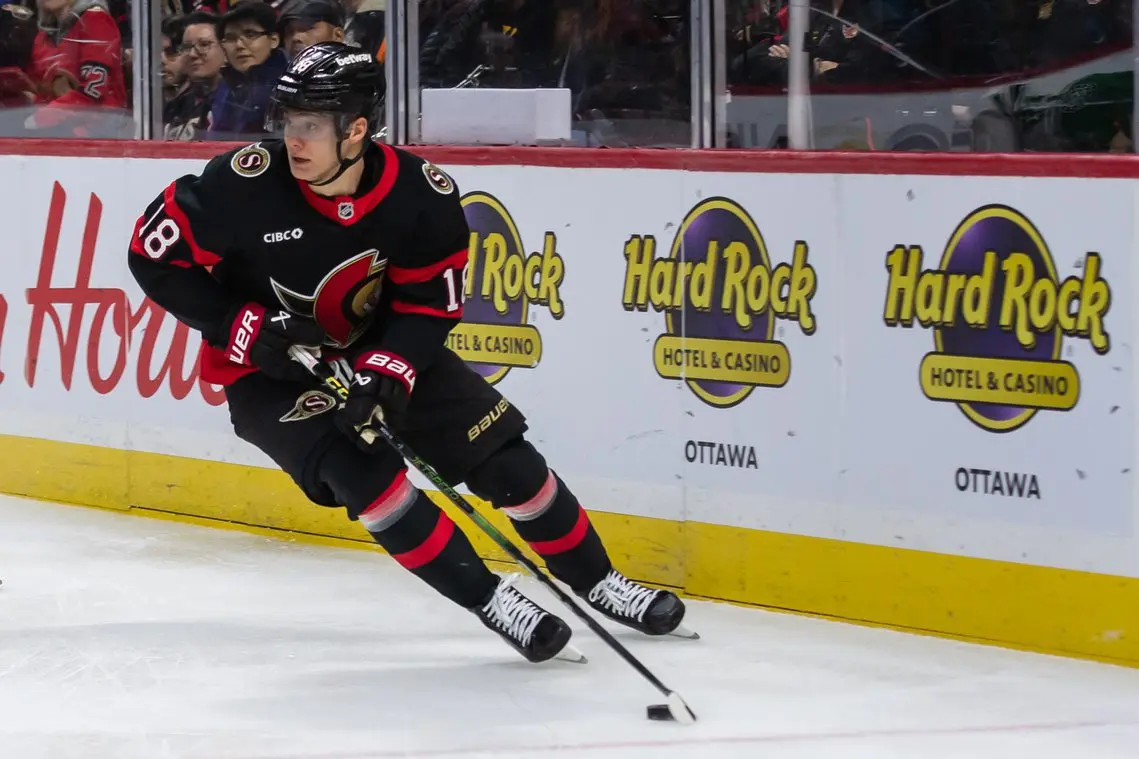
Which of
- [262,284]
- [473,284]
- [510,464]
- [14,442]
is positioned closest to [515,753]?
[510,464]

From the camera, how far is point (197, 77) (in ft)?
19.0

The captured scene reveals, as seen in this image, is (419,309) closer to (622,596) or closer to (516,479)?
(516,479)

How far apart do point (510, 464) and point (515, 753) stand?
0.83m

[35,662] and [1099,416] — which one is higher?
[1099,416]

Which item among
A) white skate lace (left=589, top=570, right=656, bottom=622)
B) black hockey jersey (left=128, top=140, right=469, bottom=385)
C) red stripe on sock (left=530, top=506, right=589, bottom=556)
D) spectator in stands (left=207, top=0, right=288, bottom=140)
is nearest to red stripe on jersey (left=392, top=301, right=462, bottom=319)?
black hockey jersey (left=128, top=140, right=469, bottom=385)

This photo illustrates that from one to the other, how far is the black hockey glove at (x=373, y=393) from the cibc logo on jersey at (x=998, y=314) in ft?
3.66

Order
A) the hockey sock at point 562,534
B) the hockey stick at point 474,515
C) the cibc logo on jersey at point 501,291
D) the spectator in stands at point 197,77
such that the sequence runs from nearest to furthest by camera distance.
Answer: the hockey stick at point 474,515 < the hockey sock at point 562,534 < the cibc logo on jersey at point 501,291 < the spectator in stands at point 197,77

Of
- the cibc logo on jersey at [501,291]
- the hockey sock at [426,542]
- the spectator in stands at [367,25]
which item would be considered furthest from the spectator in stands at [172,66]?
the hockey sock at [426,542]

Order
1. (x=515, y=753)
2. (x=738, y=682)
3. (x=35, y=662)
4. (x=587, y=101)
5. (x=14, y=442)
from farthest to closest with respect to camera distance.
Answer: (x=14, y=442) → (x=587, y=101) → (x=35, y=662) → (x=738, y=682) → (x=515, y=753)

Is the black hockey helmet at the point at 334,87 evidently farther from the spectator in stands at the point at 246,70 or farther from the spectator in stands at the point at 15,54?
the spectator in stands at the point at 15,54

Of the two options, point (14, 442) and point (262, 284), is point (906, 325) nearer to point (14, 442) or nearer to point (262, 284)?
point (262, 284)

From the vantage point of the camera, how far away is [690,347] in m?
4.54

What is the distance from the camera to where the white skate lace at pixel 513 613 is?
152 inches

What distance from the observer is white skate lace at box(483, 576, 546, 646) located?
3869 mm
